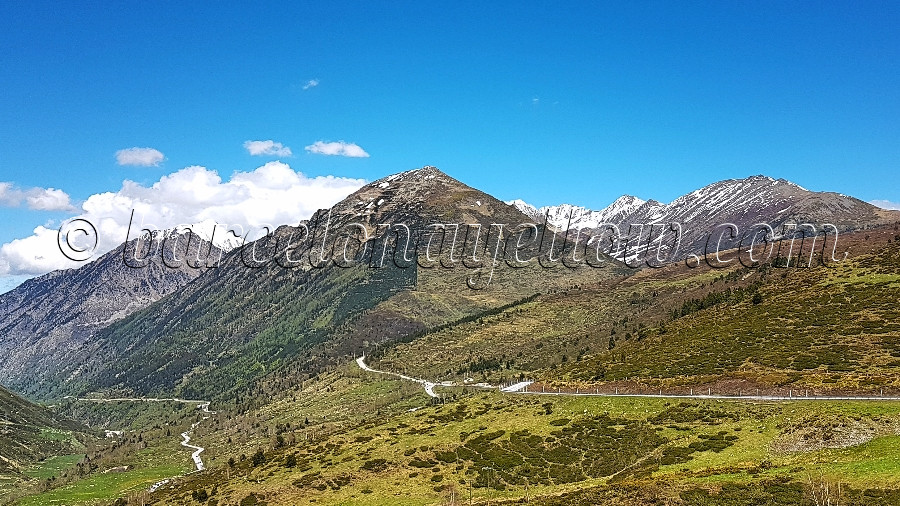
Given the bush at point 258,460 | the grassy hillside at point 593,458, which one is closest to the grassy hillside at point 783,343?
the grassy hillside at point 593,458

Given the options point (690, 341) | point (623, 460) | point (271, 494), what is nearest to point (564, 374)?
point (690, 341)

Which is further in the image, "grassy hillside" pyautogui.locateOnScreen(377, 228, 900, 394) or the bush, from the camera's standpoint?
the bush

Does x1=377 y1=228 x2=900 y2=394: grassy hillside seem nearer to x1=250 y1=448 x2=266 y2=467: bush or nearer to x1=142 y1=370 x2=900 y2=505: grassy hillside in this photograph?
x1=142 y1=370 x2=900 y2=505: grassy hillside

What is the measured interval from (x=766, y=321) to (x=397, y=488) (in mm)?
90249

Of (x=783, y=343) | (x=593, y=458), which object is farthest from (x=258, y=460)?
(x=783, y=343)

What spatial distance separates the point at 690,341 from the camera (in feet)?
438

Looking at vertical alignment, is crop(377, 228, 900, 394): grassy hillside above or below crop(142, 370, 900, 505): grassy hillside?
above

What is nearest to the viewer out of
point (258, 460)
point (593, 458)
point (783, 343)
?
point (593, 458)

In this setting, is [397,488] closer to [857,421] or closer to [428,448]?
[428,448]

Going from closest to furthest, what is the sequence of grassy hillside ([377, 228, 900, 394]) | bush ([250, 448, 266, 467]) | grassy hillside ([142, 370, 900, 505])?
grassy hillside ([142, 370, 900, 505])
grassy hillside ([377, 228, 900, 394])
bush ([250, 448, 266, 467])

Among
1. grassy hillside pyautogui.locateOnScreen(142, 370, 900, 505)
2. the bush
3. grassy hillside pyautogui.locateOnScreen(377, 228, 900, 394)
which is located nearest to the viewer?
grassy hillside pyautogui.locateOnScreen(142, 370, 900, 505)

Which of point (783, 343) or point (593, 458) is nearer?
point (593, 458)

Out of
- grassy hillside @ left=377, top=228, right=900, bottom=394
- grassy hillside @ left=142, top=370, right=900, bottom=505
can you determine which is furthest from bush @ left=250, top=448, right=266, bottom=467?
grassy hillside @ left=377, top=228, right=900, bottom=394

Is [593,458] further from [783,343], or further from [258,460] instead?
[258,460]
